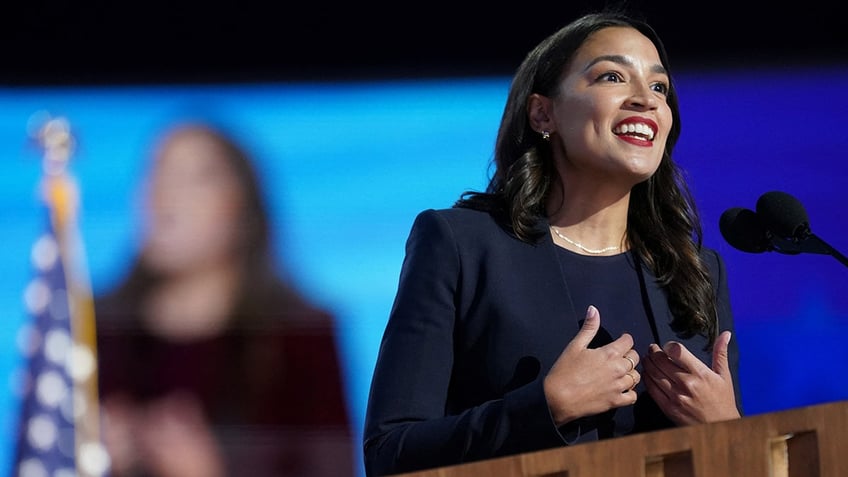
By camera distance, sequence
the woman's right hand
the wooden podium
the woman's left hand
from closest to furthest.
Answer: the wooden podium
the woman's right hand
the woman's left hand

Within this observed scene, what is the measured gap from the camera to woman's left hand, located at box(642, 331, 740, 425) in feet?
5.77

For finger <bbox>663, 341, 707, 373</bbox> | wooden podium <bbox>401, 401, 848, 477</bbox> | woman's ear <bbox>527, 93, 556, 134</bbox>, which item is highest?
woman's ear <bbox>527, 93, 556, 134</bbox>

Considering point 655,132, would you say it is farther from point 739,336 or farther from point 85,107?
point 85,107

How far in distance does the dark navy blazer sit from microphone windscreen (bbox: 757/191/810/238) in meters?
0.27

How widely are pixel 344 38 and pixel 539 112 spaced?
3.79 ft

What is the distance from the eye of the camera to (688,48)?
313 centimetres

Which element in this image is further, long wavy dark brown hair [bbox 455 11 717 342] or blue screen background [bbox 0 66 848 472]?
blue screen background [bbox 0 66 848 472]

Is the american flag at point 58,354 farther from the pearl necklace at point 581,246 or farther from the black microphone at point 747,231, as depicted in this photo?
the black microphone at point 747,231

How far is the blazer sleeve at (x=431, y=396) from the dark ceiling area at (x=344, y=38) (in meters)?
1.27

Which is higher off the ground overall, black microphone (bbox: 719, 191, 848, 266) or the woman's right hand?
black microphone (bbox: 719, 191, 848, 266)

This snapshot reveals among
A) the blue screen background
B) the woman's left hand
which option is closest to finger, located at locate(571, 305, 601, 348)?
Answer: the woman's left hand

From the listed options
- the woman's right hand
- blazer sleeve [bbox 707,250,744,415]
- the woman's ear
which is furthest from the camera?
the woman's ear

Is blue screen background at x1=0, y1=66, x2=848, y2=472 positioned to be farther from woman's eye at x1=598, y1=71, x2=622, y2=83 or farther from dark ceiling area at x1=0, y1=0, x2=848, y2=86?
woman's eye at x1=598, y1=71, x2=622, y2=83

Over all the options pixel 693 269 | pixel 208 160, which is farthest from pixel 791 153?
pixel 208 160
